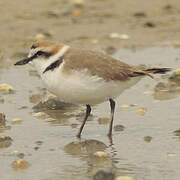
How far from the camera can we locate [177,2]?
15.2m

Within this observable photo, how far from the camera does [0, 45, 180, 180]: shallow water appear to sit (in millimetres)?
6715

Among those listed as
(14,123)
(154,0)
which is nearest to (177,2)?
(154,0)

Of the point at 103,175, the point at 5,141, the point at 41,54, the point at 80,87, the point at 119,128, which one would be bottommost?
the point at 119,128

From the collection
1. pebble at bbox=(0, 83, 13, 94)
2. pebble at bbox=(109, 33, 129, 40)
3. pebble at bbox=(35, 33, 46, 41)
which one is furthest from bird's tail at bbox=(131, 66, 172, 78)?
pebble at bbox=(109, 33, 129, 40)

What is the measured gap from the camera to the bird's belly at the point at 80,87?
7309 mm

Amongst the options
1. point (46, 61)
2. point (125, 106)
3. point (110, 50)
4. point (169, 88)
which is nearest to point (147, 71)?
point (46, 61)

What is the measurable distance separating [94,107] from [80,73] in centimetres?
206

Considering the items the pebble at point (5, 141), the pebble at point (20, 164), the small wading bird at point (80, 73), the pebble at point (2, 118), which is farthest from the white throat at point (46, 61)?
the pebble at point (20, 164)

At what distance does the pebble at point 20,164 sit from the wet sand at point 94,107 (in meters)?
0.04

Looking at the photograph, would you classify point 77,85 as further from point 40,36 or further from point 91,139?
point 40,36

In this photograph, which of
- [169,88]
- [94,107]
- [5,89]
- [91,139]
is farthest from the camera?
[169,88]

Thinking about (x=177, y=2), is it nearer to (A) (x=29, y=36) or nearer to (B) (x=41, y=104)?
(A) (x=29, y=36)

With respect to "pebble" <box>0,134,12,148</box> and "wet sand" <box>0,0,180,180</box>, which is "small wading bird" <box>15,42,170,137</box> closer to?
"wet sand" <box>0,0,180,180</box>

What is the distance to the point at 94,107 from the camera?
935 cm
